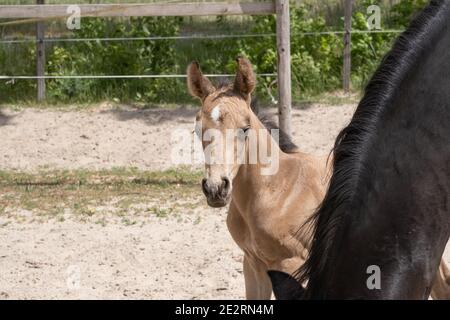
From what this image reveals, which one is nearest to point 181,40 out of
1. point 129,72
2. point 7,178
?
point 129,72

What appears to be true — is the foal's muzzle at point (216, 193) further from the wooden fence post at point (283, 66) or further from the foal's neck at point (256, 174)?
the wooden fence post at point (283, 66)

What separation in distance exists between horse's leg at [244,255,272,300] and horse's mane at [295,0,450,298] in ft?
7.83

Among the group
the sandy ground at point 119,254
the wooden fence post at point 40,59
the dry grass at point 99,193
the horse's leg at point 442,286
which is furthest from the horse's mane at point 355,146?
the wooden fence post at point 40,59

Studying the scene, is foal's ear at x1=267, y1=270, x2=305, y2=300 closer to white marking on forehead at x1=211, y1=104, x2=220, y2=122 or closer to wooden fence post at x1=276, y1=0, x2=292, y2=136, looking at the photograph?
white marking on forehead at x1=211, y1=104, x2=220, y2=122

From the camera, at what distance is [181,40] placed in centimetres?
1340

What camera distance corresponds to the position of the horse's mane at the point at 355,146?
297 centimetres

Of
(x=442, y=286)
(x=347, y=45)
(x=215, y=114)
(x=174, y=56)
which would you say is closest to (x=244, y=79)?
(x=215, y=114)

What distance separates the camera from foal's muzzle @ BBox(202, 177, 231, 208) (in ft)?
17.0

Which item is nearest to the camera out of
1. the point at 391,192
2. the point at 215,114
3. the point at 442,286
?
the point at 391,192

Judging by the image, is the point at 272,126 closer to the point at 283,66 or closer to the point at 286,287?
the point at 286,287

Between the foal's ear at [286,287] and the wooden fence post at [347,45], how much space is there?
9467 millimetres

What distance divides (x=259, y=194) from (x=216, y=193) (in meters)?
0.58

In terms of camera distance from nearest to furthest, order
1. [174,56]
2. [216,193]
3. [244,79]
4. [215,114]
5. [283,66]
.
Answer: [216,193] → [215,114] → [244,79] → [283,66] → [174,56]

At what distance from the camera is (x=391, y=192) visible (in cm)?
303
